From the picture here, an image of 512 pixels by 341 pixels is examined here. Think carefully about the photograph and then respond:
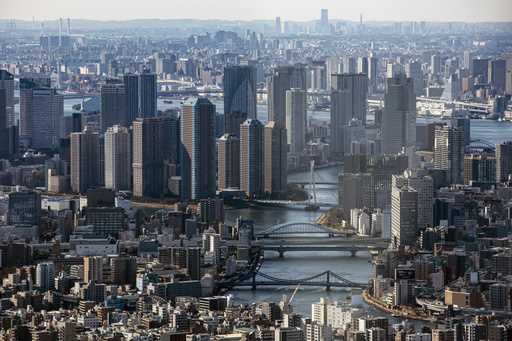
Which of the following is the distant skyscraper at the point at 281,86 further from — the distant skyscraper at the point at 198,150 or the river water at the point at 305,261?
the river water at the point at 305,261

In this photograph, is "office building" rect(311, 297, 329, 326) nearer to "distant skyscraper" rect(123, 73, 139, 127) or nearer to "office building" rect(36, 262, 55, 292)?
"office building" rect(36, 262, 55, 292)

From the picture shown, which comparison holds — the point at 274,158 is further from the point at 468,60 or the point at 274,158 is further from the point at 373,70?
the point at 468,60

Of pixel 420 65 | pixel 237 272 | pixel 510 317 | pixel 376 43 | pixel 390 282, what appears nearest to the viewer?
pixel 510 317

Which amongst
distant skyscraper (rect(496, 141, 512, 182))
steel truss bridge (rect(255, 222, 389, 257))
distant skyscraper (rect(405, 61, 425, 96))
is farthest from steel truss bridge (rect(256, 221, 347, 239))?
distant skyscraper (rect(405, 61, 425, 96))

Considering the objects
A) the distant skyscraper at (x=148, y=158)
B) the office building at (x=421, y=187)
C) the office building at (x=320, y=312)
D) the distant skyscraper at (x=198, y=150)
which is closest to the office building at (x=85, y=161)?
the distant skyscraper at (x=148, y=158)

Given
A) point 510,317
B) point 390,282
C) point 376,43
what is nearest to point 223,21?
point 376,43

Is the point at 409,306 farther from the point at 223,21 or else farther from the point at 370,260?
the point at 223,21
